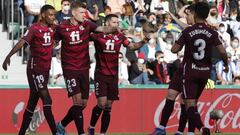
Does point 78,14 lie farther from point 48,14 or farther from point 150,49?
point 150,49

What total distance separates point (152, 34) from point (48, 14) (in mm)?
8776

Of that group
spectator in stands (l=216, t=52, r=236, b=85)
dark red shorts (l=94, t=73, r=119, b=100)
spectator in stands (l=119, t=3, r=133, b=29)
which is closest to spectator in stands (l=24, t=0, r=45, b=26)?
spectator in stands (l=119, t=3, r=133, b=29)

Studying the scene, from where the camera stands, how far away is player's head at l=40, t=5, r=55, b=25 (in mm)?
16594

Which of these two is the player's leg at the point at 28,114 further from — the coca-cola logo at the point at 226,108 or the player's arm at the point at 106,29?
the coca-cola logo at the point at 226,108

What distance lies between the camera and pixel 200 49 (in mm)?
15445

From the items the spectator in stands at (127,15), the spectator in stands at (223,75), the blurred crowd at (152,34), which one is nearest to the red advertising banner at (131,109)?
the blurred crowd at (152,34)

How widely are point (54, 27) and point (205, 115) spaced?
6.47m

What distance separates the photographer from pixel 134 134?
20984mm

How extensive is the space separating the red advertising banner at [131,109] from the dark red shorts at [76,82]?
402 cm

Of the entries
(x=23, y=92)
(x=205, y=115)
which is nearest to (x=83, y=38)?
(x=23, y=92)

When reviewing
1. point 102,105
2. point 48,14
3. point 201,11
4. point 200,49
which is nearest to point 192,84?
point 200,49

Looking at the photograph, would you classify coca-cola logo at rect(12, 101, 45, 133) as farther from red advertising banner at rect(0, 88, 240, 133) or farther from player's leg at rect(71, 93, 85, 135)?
player's leg at rect(71, 93, 85, 135)

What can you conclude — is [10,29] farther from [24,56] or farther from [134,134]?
[134,134]

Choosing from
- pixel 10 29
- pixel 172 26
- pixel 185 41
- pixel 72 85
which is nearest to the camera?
pixel 185 41
